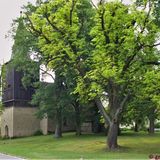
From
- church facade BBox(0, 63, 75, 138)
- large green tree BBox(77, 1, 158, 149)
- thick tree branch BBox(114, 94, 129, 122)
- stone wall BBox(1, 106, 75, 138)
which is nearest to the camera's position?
large green tree BBox(77, 1, 158, 149)

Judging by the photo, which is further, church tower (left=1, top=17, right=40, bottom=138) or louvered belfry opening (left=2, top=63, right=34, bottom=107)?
louvered belfry opening (left=2, top=63, right=34, bottom=107)

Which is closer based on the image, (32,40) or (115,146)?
(115,146)

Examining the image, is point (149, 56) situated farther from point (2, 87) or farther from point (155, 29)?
point (2, 87)

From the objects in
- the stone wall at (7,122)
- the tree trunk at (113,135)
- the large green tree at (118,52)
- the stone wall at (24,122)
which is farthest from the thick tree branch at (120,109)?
the stone wall at (7,122)

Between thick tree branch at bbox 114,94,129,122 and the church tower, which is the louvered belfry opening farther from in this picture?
thick tree branch at bbox 114,94,129,122

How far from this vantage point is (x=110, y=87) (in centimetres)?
3478

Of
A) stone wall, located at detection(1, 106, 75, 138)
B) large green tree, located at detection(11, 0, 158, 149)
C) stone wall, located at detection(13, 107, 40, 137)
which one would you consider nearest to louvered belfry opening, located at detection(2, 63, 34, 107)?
stone wall, located at detection(1, 106, 75, 138)

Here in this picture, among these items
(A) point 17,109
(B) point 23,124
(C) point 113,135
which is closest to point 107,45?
(C) point 113,135

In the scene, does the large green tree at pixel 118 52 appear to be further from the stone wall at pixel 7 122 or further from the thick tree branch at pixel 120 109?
the stone wall at pixel 7 122

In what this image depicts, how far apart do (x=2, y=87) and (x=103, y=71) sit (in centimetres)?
3590

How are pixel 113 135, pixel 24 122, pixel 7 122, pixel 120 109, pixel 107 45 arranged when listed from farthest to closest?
pixel 7 122 → pixel 24 122 → pixel 113 135 → pixel 120 109 → pixel 107 45

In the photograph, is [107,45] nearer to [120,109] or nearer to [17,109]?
[120,109]

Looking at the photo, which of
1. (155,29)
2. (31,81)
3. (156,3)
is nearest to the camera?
(156,3)

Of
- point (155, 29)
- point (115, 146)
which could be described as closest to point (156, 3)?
point (155, 29)
